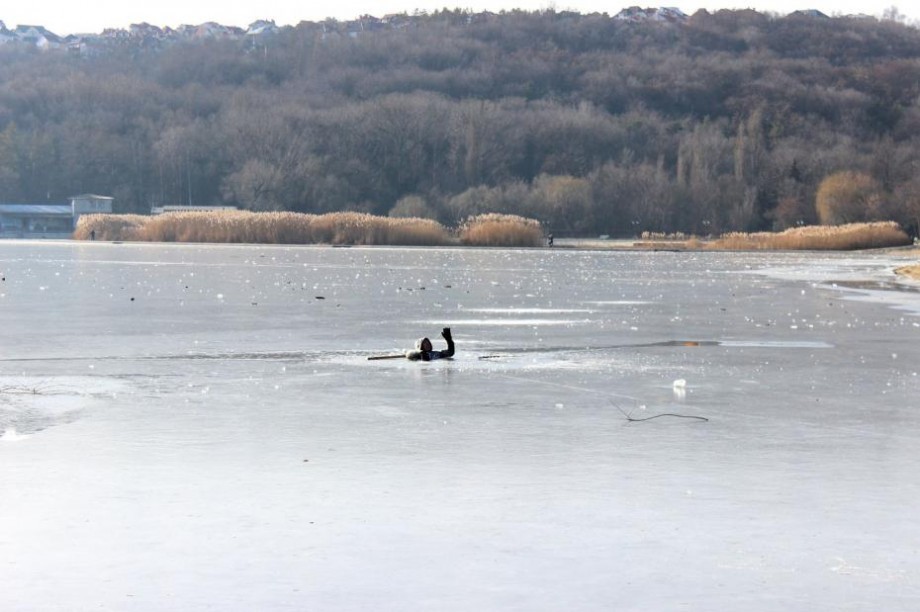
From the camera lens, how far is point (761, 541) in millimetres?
6148

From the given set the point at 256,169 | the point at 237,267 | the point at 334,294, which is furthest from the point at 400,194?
the point at 334,294

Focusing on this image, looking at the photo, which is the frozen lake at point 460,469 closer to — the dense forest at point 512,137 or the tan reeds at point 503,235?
the tan reeds at point 503,235

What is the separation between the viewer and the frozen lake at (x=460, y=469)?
5523mm

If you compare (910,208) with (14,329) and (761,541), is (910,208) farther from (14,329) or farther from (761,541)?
(761,541)

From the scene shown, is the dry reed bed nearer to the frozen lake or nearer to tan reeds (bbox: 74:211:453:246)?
tan reeds (bbox: 74:211:453:246)

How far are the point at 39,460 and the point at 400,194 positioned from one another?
122079mm

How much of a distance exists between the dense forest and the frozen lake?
7219cm

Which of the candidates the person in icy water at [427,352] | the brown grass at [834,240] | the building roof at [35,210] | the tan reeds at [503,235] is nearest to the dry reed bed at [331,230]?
the tan reeds at [503,235]

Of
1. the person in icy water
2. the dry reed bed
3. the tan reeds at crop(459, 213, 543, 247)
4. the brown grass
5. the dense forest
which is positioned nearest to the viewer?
the person in icy water

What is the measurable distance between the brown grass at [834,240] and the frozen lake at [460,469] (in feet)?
154

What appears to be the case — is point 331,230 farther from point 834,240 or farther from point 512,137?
point 512,137

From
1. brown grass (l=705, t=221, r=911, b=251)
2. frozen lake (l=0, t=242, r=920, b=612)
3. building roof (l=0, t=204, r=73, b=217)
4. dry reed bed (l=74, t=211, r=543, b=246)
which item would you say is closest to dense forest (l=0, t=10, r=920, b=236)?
building roof (l=0, t=204, r=73, b=217)

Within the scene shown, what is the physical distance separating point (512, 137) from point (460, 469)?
5013 inches

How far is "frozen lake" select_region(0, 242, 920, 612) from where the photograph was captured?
5523mm
